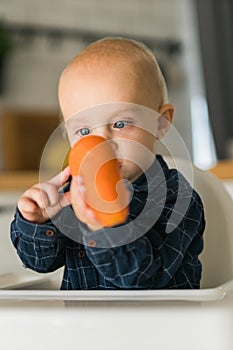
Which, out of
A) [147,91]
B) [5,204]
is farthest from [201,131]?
[147,91]

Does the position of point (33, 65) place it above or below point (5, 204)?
above

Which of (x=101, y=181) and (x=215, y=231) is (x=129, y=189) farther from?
(x=215, y=231)

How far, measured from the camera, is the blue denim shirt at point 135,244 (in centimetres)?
48

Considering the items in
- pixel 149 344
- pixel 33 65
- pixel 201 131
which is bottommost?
pixel 149 344

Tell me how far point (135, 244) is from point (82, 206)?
0.05 meters

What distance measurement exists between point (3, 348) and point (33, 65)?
2456mm

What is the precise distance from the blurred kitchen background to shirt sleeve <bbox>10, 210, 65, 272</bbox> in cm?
211

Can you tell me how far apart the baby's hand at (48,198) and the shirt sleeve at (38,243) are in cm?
2

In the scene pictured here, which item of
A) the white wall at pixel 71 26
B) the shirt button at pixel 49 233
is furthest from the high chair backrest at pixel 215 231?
the white wall at pixel 71 26

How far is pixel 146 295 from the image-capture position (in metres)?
0.47

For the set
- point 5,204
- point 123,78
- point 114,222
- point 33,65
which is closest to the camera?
point 114,222

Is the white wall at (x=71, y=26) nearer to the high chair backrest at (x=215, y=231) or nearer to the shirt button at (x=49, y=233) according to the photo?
the high chair backrest at (x=215, y=231)

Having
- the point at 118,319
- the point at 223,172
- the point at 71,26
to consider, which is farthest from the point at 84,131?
the point at 71,26

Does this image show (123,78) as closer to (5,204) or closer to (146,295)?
(146,295)
